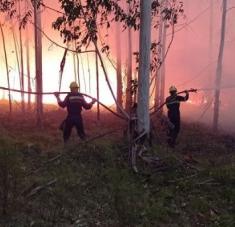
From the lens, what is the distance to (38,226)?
9383mm

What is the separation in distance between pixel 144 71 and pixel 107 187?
350 cm

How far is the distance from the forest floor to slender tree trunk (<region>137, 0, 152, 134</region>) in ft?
2.46

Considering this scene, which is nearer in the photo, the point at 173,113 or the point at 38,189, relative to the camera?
the point at 38,189

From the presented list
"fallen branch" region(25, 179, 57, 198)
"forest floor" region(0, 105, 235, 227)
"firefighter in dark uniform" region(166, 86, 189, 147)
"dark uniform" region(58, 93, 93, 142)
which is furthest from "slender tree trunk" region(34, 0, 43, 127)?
"fallen branch" region(25, 179, 57, 198)

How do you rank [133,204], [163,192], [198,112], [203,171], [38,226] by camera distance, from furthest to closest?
[198,112], [203,171], [163,192], [133,204], [38,226]

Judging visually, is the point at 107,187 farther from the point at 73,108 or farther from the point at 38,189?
the point at 73,108

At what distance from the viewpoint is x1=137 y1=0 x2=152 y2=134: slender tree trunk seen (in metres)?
12.9

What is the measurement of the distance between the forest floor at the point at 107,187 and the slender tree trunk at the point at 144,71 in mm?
750

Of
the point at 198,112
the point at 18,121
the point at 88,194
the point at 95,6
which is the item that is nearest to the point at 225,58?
the point at 198,112

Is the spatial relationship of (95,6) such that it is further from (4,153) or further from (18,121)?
(18,121)

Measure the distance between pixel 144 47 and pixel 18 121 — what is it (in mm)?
7674

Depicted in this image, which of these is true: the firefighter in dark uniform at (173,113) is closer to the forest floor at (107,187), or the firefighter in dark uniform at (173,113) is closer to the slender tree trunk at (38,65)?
the forest floor at (107,187)

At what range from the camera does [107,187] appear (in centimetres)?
1104

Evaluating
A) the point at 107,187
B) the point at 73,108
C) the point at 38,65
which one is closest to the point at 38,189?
the point at 107,187
